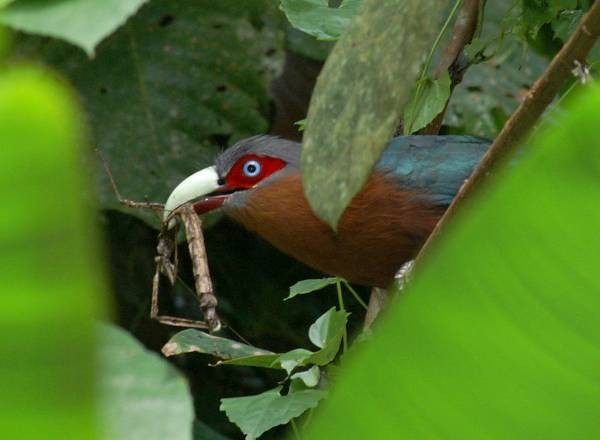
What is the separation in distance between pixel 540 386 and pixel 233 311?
3015 millimetres

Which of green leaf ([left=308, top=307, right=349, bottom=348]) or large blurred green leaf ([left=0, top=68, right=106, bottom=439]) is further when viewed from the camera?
green leaf ([left=308, top=307, right=349, bottom=348])

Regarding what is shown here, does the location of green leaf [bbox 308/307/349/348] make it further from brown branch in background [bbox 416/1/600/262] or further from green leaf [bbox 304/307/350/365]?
brown branch in background [bbox 416/1/600/262]

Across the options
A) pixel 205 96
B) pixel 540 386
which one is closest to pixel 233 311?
pixel 205 96

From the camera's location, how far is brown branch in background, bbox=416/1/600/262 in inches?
53.9

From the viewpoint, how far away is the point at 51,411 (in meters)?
0.52

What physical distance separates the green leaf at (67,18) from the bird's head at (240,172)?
1855 mm

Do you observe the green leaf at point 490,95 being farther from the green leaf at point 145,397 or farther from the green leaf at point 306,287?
the green leaf at point 145,397

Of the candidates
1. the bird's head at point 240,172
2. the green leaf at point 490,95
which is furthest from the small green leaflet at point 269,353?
the green leaf at point 490,95

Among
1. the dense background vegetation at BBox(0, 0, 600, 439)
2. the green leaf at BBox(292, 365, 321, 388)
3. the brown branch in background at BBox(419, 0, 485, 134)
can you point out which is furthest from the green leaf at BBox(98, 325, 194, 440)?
the brown branch in background at BBox(419, 0, 485, 134)

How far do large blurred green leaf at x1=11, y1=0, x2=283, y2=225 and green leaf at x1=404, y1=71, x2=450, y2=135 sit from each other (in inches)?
35.7

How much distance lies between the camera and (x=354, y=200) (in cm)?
275

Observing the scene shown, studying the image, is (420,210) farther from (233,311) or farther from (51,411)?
(51,411)

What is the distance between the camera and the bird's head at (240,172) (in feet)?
9.77

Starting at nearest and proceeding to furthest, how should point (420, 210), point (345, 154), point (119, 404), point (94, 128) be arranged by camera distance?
1. point (119, 404)
2. point (345, 154)
3. point (420, 210)
4. point (94, 128)
